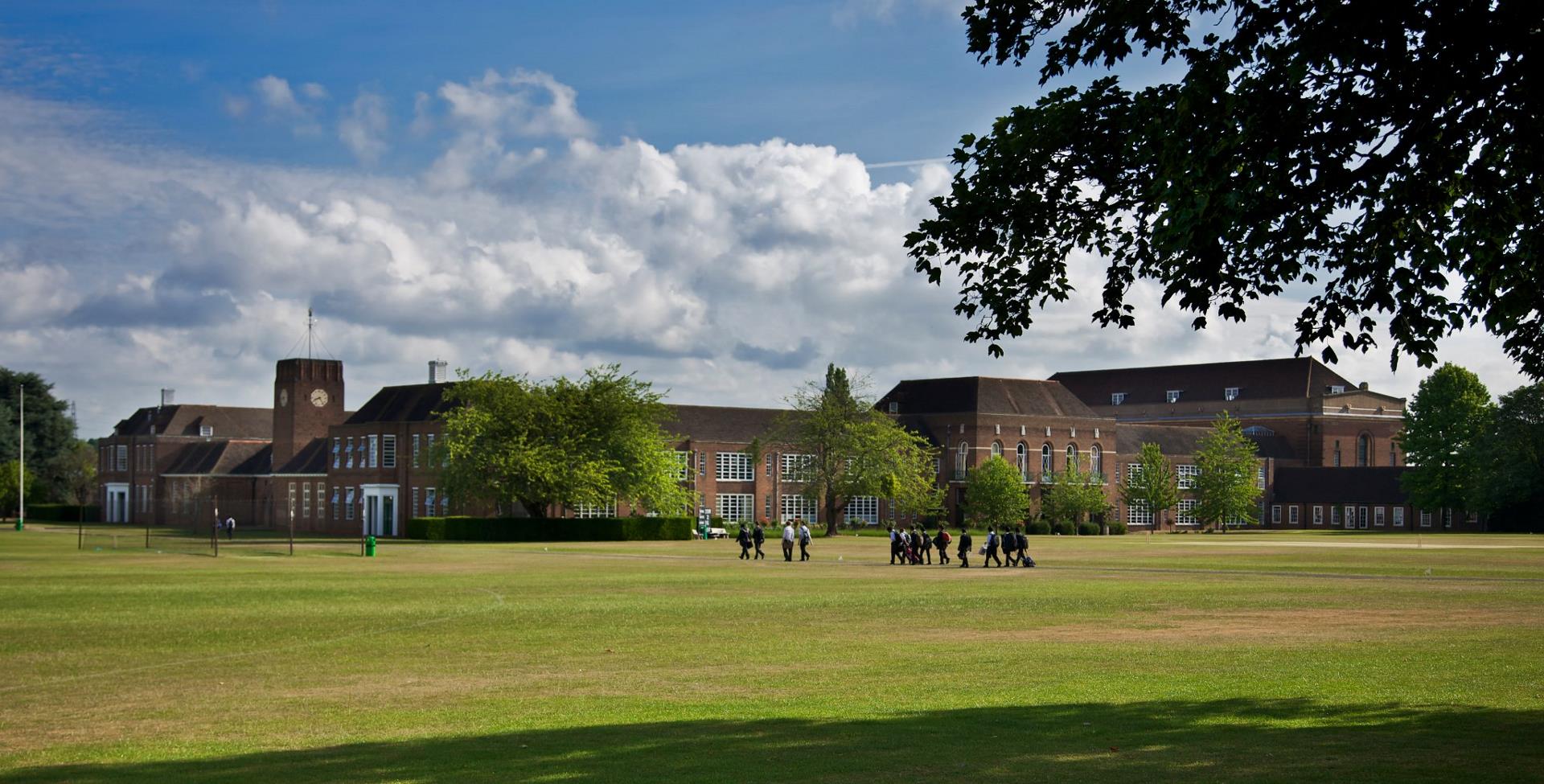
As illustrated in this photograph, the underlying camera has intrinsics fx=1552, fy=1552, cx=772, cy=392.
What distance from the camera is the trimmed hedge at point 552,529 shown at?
8106 centimetres

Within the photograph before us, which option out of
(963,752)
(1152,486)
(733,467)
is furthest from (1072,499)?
(963,752)

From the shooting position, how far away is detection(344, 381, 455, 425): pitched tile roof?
97.9 metres

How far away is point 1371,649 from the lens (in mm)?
20891

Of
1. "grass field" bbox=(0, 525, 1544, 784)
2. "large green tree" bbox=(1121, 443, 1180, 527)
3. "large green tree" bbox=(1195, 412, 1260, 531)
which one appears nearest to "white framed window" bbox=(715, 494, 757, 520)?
"large green tree" bbox=(1121, 443, 1180, 527)

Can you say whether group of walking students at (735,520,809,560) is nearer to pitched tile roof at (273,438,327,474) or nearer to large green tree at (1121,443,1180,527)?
pitched tile roof at (273,438,327,474)

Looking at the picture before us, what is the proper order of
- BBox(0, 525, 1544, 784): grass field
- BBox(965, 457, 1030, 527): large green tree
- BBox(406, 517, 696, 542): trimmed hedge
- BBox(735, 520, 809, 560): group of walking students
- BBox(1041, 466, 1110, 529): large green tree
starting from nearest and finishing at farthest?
BBox(0, 525, 1544, 784): grass field
BBox(735, 520, 809, 560): group of walking students
BBox(406, 517, 696, 542): trimmed hedge
BBox(965, 457, 1030, 527): large green tree
BBox(1041, 466, 1110, 529): large green tree

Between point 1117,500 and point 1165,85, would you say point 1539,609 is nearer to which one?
point 1165,85

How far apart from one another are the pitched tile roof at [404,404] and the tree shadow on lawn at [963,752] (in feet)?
271

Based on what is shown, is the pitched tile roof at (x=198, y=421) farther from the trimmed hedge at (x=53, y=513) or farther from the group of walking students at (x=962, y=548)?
the group of walking students at (x=962, y=548)

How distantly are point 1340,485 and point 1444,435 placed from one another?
62.3 ft

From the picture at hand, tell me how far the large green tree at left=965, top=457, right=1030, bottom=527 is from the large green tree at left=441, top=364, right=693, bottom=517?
25.2 metres

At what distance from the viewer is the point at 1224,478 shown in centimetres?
11769

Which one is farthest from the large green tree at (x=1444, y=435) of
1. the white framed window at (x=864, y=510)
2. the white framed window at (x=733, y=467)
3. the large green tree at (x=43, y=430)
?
the large green tree at (x=43, y=430)

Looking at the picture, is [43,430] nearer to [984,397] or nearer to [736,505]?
[736,505]
